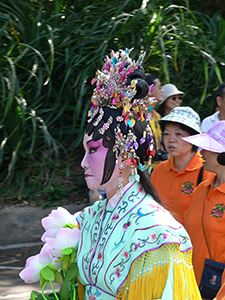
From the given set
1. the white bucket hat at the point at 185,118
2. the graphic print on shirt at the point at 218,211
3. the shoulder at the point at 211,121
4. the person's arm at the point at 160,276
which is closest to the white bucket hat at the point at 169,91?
the shoulder at the point at 211,121

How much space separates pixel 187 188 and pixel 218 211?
618 millimetres

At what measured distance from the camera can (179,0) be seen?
7199 millimetres

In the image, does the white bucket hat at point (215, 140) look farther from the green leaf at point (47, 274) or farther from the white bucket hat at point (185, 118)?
the green leaf at point (47, 274)

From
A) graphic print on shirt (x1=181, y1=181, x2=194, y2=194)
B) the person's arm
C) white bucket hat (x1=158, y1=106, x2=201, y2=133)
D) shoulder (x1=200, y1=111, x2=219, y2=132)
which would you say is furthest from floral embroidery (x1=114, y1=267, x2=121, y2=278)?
shoulder (x1=200, y1=111, x2=219, y2=132)

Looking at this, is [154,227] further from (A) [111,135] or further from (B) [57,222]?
(B) [57,222]

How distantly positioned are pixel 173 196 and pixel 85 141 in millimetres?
1487

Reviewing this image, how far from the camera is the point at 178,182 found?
3107mm

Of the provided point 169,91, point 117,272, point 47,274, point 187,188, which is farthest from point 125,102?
point 169,91

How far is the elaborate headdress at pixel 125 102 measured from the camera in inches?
64.8

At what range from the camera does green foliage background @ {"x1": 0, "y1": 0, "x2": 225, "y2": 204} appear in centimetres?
556

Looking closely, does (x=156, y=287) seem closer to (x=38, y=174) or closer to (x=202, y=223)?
(x=202, y=223)

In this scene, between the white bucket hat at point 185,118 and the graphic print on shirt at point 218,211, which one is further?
the white bucket hat at point 185,118

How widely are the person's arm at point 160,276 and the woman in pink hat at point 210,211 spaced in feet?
2.98

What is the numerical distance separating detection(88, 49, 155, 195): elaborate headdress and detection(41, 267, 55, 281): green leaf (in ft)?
1.63
